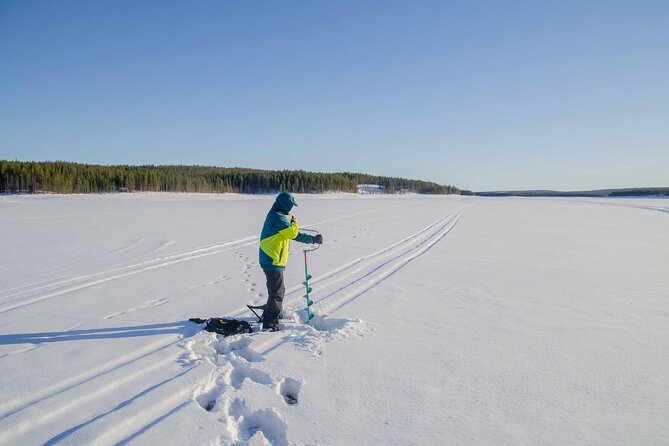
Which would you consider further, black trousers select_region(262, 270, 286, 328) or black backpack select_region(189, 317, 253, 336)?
black trousers select_region(262, 270, 286, 328)

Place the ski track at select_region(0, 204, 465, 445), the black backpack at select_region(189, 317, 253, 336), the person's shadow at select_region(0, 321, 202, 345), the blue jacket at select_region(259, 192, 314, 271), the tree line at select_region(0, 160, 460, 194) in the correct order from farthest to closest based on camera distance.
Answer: the tree line at select_region(0, 160, 460, 194) → the blue jacket at select_region(259, 192, 314, 271) → the black backpack at select_region(189, 317, 253, 336) → the person's shadow at select_region(0, 321, 202, 345) → the ski track at select_region(0, 204, 465, 445)

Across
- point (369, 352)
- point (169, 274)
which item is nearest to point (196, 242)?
point (169, 274)

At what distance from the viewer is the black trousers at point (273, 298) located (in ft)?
15.8

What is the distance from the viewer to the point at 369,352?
163 inches

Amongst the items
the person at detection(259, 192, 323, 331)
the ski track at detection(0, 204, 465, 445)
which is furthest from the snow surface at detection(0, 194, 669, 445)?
the person at detection(259, 192, 323, 331)

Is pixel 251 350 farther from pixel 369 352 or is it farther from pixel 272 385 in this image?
pixel 369 352

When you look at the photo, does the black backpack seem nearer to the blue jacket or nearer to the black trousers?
the black trousers

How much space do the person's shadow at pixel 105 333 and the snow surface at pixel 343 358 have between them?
0.10 ft

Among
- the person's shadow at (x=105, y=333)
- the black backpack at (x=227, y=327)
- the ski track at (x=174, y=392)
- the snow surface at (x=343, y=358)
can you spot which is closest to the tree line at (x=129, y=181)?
the snow surface at (x=343, y=358)

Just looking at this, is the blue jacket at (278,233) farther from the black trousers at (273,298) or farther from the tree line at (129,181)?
the tree line at (129,181)

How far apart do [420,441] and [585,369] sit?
84.7 inches

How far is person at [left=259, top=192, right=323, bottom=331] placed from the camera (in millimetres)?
4758

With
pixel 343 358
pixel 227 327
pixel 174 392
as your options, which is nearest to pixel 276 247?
pixel 227 327

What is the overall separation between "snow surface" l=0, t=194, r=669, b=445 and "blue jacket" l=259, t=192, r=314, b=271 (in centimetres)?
89
